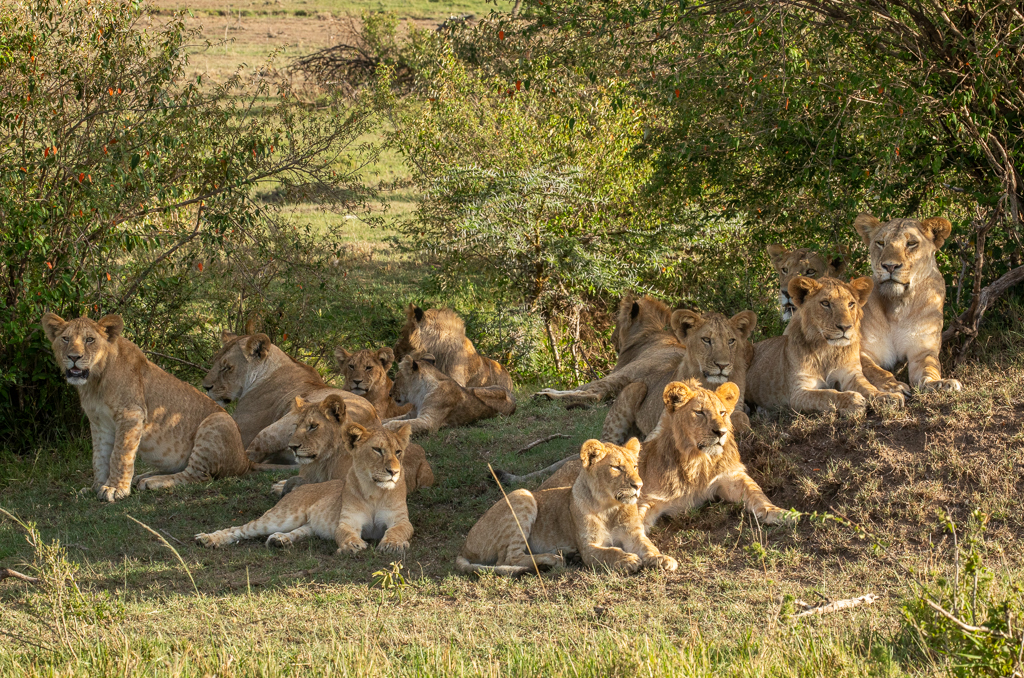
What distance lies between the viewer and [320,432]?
7527mm

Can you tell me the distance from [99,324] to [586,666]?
509cm

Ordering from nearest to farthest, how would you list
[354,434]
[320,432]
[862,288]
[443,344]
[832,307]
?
[354,434] < [832,307] < [862,288] < [320,432] < [443,344]

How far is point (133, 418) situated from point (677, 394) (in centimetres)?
420

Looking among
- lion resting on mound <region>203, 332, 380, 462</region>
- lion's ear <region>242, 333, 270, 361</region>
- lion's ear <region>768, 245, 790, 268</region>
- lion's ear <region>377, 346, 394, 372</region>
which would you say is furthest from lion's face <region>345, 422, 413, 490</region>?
lion's ear <region>768, 245, 790, 268</region>

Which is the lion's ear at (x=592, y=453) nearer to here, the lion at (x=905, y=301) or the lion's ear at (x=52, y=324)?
the lion at (x=905, y=301)

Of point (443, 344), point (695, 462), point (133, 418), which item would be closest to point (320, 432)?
point (133, 418)

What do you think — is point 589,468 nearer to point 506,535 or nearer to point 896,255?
point 506,535

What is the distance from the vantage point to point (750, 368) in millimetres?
7770

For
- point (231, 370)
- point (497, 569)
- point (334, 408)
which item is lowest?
point (231, 370)

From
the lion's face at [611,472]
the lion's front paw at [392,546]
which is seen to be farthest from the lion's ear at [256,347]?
the lion's face at [611,472]

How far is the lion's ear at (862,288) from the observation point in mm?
7010

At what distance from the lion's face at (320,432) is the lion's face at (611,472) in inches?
88.1

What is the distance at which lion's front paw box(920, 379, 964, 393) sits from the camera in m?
6.86

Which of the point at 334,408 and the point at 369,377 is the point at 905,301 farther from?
the point at 369,377
